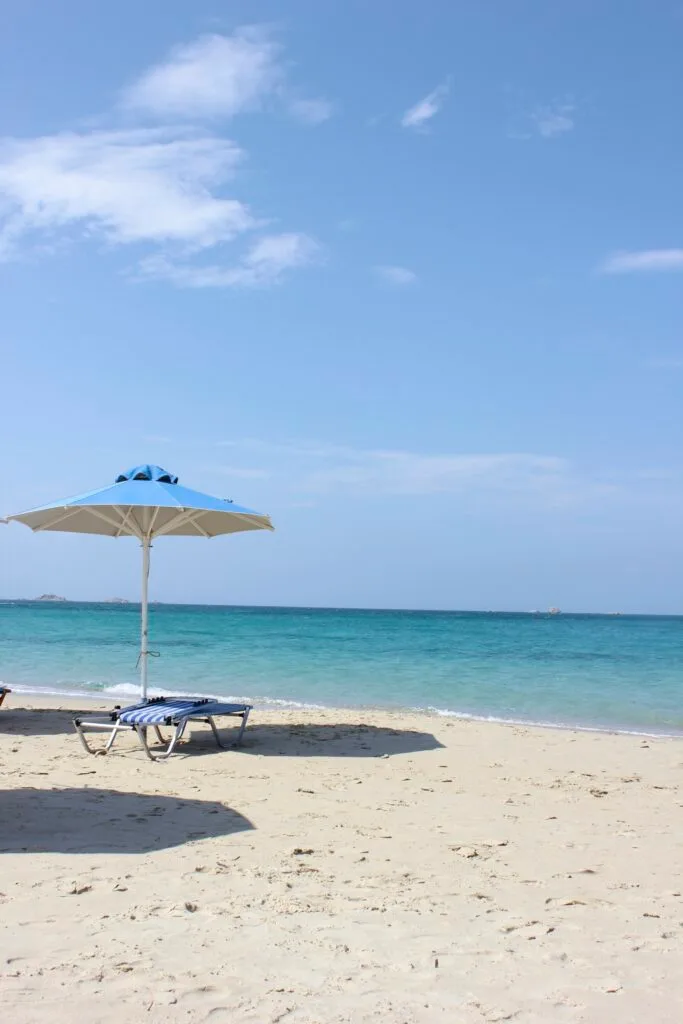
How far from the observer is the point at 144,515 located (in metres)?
9.55

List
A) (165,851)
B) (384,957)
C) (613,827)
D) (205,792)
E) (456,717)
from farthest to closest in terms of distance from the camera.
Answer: (456,717) < (205,792) < (613,827) < (165,851) < (384,957)

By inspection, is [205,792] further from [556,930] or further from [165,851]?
[556,930]

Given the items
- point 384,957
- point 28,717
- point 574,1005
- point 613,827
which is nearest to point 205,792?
point 613,827

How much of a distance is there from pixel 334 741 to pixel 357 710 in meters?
4.05

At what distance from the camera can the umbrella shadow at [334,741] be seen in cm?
848

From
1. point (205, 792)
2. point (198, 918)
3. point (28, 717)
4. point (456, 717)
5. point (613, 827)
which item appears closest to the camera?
point (198, 918)

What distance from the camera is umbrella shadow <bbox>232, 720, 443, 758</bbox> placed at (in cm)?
848

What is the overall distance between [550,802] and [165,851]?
10.5 ft

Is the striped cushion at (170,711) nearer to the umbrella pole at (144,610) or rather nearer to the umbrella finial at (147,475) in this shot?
the umbrella pole at (144,610)

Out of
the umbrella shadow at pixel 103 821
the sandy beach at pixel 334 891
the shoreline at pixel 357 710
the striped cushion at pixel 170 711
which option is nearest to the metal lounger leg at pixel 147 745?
the striped cushion at pixel 170 711

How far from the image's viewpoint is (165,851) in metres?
4.74

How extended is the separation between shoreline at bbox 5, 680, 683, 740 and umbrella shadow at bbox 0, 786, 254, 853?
237 inches

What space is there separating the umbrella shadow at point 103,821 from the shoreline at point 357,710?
603 cm

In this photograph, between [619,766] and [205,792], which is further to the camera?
[619,766]
